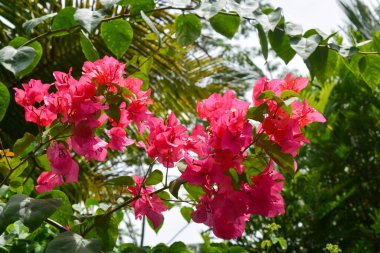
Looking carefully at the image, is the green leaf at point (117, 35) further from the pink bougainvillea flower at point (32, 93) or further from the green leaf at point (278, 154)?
the green leaf at point (278, 154)

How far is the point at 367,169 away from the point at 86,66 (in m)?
3.34

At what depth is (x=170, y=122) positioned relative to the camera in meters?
0.78

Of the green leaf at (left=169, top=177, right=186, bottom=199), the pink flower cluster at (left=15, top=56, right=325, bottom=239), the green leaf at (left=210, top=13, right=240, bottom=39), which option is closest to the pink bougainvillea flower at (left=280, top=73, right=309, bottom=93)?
the pink flower cluster at (left=15, top=56, right=325, bottom=239)

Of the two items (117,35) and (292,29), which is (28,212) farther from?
(292,29)

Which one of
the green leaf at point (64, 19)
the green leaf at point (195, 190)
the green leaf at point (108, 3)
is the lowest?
the green leaf at point (195, 190)

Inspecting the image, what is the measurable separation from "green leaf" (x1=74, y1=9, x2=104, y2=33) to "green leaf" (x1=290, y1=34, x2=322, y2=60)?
0.28 metres

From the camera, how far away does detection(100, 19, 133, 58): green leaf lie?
0.81 meters

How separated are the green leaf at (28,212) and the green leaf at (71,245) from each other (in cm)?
3


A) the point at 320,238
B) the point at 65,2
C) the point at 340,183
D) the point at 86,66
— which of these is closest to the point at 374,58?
the point at 86,66

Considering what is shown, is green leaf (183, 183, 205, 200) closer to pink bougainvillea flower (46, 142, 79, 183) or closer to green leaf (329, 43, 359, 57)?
pink bougainvillea flower (46, 142, 79, 183)

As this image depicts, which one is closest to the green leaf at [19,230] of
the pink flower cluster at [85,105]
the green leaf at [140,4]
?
the pink flower cluster at [85,105]

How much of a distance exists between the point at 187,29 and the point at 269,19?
13cm

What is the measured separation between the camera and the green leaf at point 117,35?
0.81 meters

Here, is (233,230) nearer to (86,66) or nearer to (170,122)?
(170,122)
